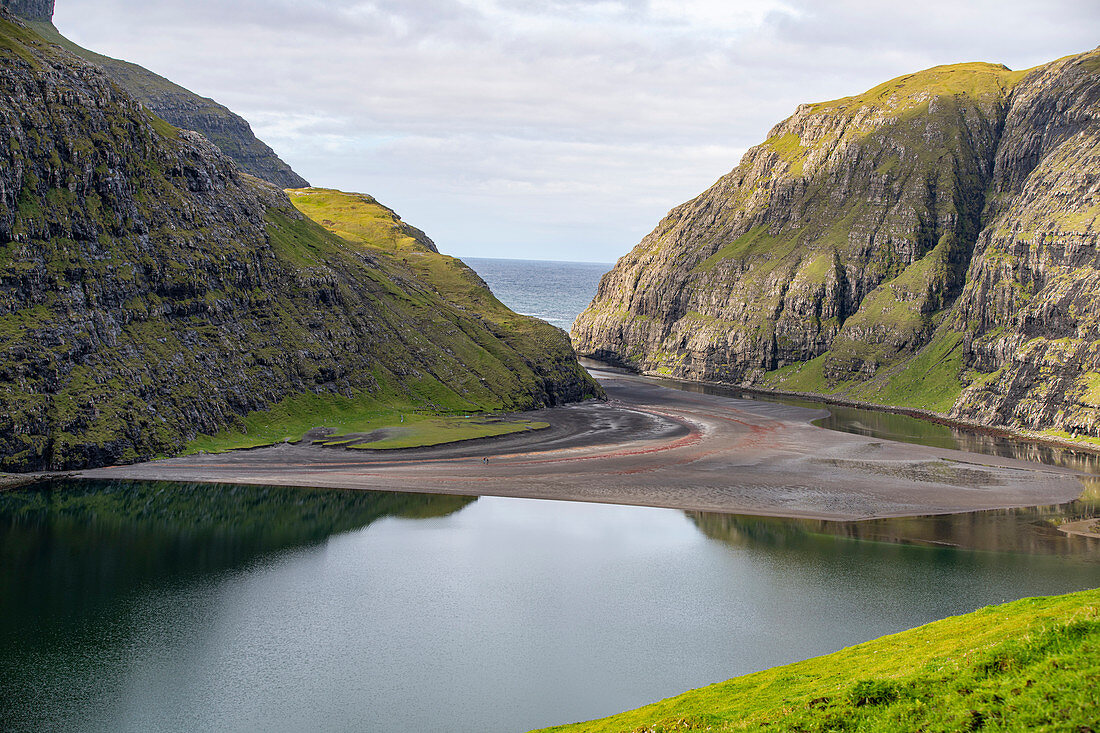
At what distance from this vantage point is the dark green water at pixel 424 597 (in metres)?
57.5

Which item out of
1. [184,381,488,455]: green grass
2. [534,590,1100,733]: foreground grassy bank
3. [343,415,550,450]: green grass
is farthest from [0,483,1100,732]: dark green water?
[343,415,550,450]: green grass

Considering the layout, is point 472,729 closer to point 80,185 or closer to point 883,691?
point 883,691

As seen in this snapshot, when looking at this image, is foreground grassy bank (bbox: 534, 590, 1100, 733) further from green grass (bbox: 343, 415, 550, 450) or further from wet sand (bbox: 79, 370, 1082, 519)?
green grass (bbox: 343, 415, 550, 450)

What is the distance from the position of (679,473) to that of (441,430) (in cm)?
5456

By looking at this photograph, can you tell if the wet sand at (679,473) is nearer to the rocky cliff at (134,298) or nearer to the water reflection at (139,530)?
the water reflection at (139,530)

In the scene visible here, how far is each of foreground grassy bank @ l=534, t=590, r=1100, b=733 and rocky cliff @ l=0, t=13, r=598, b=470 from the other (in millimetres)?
117196

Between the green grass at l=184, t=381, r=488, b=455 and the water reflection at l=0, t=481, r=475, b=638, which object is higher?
the green grass at l=184, t=381, r=488, b=455

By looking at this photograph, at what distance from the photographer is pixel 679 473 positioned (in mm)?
140375

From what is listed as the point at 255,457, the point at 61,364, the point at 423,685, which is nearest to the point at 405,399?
the point at 255,457

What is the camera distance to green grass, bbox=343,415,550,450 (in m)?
156

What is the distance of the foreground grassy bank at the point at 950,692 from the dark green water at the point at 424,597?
52.3 ft

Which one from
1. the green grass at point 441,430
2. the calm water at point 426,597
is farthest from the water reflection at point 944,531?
the green grass at point 441,430

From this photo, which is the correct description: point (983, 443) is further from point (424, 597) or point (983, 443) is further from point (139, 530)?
point (139, 530)

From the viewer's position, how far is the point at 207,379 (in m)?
155
